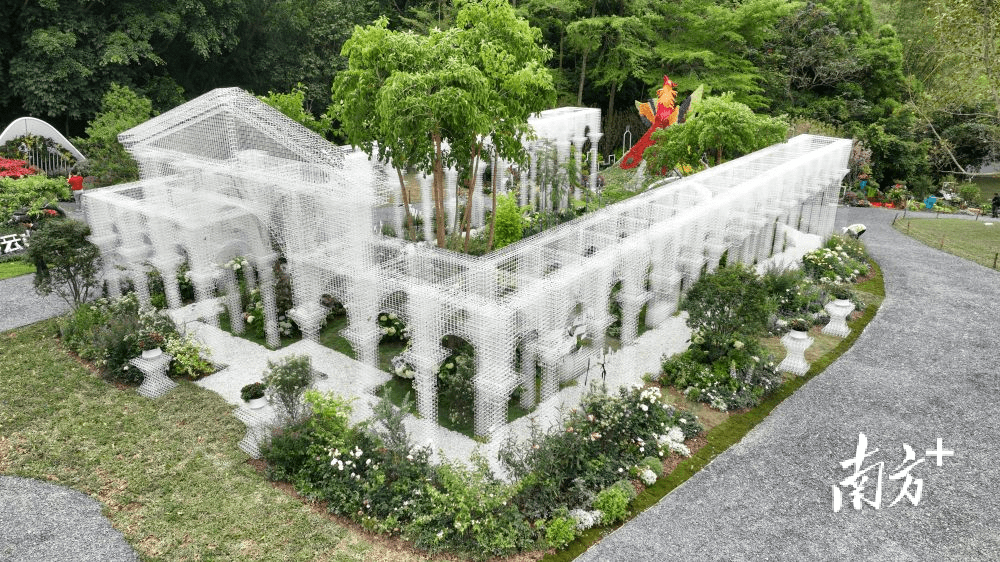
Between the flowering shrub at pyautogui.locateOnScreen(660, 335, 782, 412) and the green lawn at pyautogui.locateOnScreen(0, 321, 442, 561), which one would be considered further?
the flowering shrub at pyautogui.locateOnScreen(660, 335, 782, 412)

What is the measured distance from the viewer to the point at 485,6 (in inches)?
551

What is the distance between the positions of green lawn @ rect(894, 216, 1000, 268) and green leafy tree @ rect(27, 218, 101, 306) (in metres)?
25.5

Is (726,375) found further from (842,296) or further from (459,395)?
(459,395)

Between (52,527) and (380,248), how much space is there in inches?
263

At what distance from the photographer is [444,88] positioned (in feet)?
39.7

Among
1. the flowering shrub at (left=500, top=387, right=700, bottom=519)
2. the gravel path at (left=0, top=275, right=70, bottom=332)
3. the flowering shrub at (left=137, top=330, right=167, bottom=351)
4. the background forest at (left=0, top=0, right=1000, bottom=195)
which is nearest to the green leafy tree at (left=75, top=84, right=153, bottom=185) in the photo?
the background forest at (left=0, top=0, right=1000, bottom=195)

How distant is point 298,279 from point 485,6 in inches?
271

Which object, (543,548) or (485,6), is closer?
(543,548)

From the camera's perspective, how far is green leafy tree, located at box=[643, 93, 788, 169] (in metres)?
19.2

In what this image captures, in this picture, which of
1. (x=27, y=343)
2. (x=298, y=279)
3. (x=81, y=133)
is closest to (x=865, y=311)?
(x=298, y=279)

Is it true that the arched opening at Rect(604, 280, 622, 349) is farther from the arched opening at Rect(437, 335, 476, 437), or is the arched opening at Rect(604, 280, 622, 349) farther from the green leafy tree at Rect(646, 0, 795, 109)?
the green leafy tree at Rect(646, 0, 795, 109)

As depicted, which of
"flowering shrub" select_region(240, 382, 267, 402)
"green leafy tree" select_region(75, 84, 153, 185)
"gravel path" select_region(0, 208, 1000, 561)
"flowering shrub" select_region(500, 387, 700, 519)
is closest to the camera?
"gravel path" select_region(0, 208, 1000, 561)

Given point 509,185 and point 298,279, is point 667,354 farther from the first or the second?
point 509,185

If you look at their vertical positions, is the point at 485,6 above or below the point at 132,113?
above
